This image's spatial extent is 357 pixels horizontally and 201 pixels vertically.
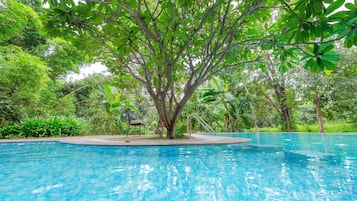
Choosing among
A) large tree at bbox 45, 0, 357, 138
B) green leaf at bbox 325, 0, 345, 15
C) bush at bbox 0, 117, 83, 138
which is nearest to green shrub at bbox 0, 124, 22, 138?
bush at bbox 0, 117, 83, 138

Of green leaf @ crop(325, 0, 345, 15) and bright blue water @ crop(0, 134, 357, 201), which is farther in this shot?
green leaf @ crop(325, 0, 345, 15)

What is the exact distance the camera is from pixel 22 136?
8.74 metres

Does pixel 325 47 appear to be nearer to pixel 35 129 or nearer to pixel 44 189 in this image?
pixel 44 189

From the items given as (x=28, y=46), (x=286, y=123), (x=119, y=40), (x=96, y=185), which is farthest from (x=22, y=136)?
(x=286, y=123)

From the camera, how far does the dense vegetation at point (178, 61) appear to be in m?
3.35

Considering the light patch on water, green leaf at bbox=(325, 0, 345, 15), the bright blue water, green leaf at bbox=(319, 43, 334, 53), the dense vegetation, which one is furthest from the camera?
the dense vegetation

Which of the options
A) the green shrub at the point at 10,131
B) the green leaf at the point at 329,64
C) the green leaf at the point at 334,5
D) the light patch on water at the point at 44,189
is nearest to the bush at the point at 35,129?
the green shrub at the point at 10,131

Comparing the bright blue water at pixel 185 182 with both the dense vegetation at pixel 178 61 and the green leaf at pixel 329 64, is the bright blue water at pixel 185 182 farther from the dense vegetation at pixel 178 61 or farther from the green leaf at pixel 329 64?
the dense vegetation at pixel 178 61

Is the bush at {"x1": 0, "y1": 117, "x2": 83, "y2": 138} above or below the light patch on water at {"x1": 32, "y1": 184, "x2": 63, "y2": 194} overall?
above

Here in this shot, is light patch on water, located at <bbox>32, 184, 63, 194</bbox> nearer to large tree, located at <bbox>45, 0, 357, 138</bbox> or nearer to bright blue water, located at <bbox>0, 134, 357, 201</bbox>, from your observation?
bright blue water, located at <bbox>0, 134, 357, 201</bbox>

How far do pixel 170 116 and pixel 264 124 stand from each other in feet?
43.8

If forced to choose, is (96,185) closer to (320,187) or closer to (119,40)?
(320,187)

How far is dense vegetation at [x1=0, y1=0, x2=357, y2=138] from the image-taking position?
335cm

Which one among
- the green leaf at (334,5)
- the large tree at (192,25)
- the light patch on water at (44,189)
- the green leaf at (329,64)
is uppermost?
the large tree at (192,25)
